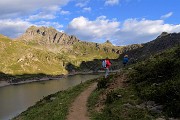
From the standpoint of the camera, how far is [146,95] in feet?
90.9

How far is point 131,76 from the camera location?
3666cm

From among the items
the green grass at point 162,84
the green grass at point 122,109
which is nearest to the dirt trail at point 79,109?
the green grass at point 122,109

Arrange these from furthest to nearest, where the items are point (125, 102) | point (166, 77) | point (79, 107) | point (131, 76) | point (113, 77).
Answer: point (113, 77) → point (131, 76) → point (79, 107) → point (166, 77) → point (125, 102)

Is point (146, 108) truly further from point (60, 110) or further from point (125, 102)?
point (60, 110)

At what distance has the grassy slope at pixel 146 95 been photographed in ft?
80.3

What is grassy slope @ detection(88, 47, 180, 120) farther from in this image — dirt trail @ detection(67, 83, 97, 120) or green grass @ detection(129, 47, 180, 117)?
dirt trail @ detection(67, 83, 97, 120)

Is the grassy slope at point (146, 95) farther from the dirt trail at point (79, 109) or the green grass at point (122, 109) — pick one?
the dirt trail at point (79, 109)

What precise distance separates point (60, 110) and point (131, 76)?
391 inches

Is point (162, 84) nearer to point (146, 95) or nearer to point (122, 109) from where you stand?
point (146, 95)

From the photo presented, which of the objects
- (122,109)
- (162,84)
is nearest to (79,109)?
(122,109)

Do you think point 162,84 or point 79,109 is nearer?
point 162,84

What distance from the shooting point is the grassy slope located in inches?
964

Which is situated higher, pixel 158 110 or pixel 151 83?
pixel 151 83

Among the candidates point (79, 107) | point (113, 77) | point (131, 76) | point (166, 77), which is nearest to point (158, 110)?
point (166, 77)
